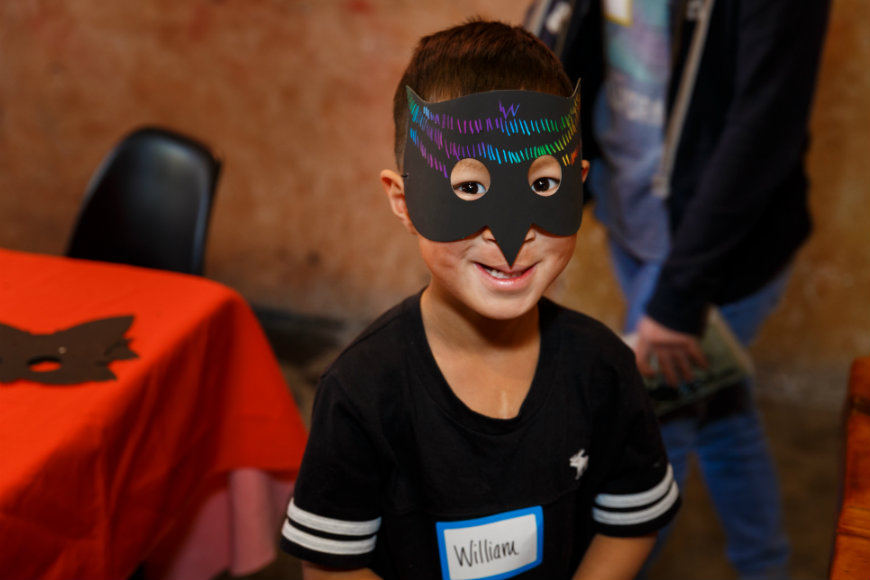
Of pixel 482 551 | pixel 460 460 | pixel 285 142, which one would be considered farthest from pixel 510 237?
pixel 285 142

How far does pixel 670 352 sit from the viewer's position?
1.36 meters

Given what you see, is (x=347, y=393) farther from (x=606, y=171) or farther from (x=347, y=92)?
(x=347, y=92)

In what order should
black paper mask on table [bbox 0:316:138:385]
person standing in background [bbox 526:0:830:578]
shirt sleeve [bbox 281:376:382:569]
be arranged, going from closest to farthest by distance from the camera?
shirt sleeve [bbox 281:376:382:569]
black paper mask on table [bbox 0:316:138:385]
person standing in background [bbox 526:0:830:578]

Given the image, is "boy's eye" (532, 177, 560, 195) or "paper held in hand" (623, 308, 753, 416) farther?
"paper held in hand" (623, 308, 753, 416)

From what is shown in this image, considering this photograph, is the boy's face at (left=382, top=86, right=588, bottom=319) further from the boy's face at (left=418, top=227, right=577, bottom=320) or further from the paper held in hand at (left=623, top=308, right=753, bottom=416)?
the paper held in hand at (left=623, top=308, right=753, bottom=416)

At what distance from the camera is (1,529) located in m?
0.90

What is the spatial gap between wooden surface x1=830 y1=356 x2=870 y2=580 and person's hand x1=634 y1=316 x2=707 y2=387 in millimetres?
349

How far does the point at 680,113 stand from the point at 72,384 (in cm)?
98

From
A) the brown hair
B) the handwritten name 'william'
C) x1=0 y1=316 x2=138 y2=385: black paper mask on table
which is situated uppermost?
the brown hair

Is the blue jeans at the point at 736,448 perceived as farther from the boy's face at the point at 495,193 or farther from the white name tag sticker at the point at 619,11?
the boy's face at the point at 495,193

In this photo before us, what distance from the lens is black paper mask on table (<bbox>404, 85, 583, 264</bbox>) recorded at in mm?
786

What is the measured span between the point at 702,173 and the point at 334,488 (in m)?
0.83

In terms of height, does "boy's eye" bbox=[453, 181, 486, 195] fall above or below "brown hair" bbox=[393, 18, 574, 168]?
below

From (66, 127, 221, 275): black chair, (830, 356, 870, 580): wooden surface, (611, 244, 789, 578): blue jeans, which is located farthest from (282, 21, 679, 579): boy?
(66, 127, 221, 275): black chair
